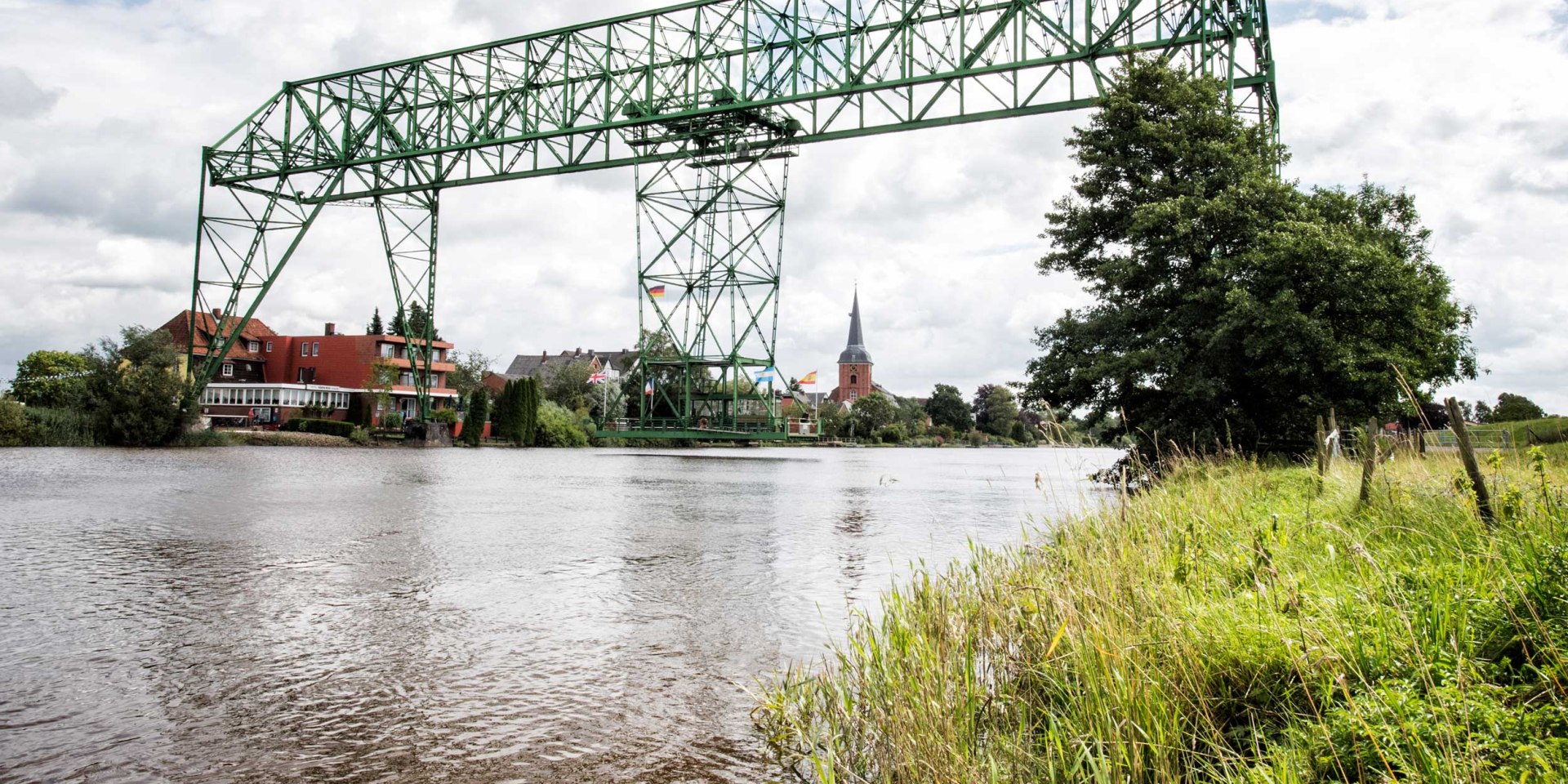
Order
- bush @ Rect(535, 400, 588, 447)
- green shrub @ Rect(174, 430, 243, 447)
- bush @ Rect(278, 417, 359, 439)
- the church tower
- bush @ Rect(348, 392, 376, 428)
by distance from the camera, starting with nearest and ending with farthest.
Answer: green shrub @ Rect(174, 430, 243, 447) < bush @ Rect(278, 417, 359, 439) < bush @ Rect(535, 400, 588, 447) < bush @ Rect(348, 392, 376, 428) < the church tower

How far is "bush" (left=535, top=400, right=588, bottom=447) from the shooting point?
152 feet

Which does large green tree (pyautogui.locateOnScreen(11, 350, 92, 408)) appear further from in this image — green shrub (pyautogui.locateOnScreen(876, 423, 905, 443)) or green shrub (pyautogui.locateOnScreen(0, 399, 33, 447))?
green shrub (pyautogui.locateOnScreen(876, 423, 905, 443))

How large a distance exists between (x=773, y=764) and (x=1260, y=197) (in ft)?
49.7

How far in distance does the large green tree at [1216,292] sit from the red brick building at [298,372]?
46.1 meters

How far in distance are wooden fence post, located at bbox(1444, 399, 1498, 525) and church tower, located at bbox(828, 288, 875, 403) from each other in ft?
412

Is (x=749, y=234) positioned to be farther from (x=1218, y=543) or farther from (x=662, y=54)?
(x=1218, y=543)

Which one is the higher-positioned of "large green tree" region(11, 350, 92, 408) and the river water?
"large green tree" region(11, 350, 92, 408)

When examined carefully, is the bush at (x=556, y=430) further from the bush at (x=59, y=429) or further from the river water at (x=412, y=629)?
the river water at (x=412, y=629)

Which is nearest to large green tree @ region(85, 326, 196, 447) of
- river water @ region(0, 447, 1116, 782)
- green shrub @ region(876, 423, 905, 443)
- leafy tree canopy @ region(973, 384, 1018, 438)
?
river water @ region(0, 447, 1116, 782)

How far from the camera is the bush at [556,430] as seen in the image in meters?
46.2

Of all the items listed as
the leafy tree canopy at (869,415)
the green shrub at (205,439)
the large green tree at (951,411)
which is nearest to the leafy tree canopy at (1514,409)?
the green shrub at (205,439)

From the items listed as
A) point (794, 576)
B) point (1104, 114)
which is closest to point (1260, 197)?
point (1104, 114)

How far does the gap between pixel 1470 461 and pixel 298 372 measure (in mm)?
68002

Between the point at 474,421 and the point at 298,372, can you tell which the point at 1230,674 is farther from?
the point at 298,372
